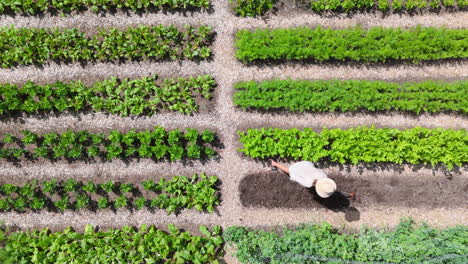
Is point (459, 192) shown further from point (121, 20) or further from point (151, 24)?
point (121, 20)

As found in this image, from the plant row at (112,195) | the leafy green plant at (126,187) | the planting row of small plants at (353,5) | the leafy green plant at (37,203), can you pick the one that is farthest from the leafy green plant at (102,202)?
the planting row of small plants at (353,5)

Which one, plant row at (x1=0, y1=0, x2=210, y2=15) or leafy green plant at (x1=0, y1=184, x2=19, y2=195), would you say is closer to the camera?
leafy green plant at (x1=0, y1=184, x2=19, y2=195)

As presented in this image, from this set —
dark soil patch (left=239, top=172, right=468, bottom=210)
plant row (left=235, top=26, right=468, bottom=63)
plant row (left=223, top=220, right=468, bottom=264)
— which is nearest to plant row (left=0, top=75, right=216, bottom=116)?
plant row (left=235, top=26, right=468, bottom=63)

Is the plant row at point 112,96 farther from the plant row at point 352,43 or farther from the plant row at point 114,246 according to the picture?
the plant row at point 114,246

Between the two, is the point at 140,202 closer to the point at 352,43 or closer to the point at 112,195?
the point at 112,195

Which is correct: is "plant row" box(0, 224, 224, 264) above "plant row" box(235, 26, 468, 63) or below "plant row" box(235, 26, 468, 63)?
below

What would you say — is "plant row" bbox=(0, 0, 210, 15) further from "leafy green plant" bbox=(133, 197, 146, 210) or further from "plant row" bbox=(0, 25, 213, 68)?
"leafy green plant" bbox=(133, 197, 146, 210)

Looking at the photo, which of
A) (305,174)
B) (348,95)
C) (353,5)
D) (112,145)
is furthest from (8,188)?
(353,5)
